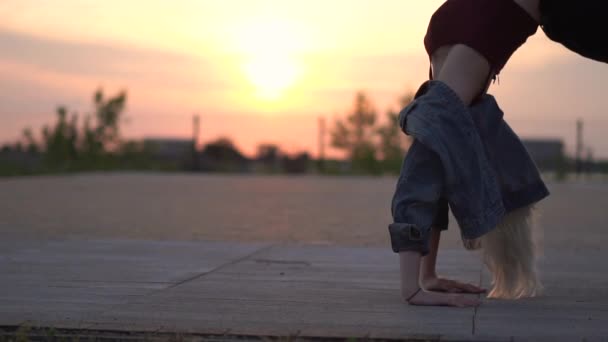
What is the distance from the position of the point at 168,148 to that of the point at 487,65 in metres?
27.2

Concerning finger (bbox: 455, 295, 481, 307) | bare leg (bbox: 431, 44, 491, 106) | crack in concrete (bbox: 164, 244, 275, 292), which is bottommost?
crack in concrete (bbox: 164, 244, 275, 292)

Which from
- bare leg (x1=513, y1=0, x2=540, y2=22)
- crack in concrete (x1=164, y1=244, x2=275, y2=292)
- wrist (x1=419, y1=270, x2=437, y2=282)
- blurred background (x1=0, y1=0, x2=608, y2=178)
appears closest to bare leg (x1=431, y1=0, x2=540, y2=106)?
bare leg (x1=513, y1=0, x2=540, y2=22)

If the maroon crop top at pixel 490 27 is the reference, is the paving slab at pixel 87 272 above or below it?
below

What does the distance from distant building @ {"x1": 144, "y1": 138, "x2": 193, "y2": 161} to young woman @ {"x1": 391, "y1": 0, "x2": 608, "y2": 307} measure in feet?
73.8

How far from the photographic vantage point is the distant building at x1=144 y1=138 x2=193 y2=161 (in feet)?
88.9

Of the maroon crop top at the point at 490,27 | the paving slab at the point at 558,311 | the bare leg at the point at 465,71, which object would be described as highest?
the maroon crop top at the point at 490,27

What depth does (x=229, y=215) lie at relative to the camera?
8.62 metres

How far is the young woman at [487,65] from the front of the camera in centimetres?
317

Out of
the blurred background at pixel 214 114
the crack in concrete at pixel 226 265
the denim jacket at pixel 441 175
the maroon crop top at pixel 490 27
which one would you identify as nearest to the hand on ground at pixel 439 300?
the denim jacket at pixel 441 175

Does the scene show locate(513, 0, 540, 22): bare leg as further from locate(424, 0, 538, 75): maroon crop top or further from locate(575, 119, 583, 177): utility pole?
A: locate(575, 119, 583, 177): utility pole

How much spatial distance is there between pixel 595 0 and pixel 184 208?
6910 millimetres

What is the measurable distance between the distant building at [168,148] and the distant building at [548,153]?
947 centimetres

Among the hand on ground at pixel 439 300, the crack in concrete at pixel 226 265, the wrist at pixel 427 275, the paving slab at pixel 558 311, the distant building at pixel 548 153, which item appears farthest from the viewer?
the distant building at pixel 548 153

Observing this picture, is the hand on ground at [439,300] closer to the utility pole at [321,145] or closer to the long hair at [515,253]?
the long hair at [515,253]
